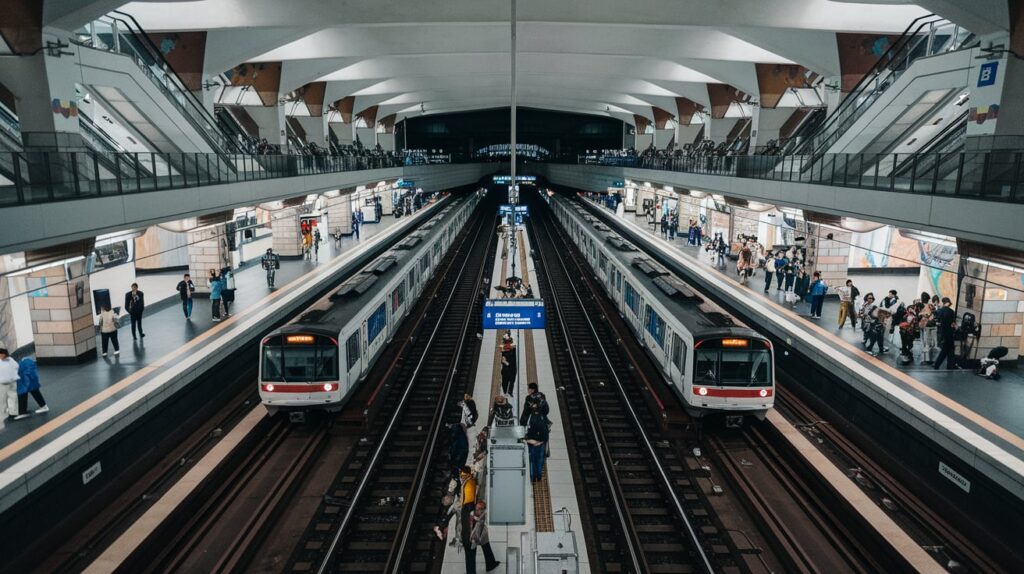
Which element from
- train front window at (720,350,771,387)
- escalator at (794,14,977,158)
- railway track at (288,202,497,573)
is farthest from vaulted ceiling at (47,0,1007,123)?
railway track at (288,202,497,573)

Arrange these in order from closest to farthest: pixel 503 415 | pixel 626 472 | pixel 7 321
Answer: pixel 503 415
pixel 626 472
pixel 7 321

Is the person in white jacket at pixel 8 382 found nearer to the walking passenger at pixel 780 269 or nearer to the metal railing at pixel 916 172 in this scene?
the metal railing at pixel 916 172

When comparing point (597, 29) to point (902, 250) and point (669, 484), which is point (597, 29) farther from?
point (669, 484)

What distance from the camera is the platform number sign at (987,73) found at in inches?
519

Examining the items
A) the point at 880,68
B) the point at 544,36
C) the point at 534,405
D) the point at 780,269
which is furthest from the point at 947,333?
the point at 544,36

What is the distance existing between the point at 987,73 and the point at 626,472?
11.1m

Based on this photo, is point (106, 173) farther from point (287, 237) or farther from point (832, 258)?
point (832, 258)

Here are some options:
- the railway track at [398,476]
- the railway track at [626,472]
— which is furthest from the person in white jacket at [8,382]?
the railway track at [626,472]

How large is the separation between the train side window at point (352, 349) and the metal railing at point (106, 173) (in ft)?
17.6

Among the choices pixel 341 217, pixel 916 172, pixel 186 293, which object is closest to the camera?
pixel 916 172

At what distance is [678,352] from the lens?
1341 centimetres

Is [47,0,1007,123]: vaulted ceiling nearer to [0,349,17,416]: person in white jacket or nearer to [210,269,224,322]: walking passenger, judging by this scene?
[210,269,224,322]: walking passenger

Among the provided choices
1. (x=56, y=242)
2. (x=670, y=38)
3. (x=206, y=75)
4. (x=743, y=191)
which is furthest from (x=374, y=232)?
(x=56, y=242)

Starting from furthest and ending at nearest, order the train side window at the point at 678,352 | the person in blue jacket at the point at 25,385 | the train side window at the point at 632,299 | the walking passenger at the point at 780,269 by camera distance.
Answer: the walking passenger at the point at 780,269 < the train side window at the point at 632,299 < the train side window at the point at 678,352 < the person in blue jacket at the point at 25,385
